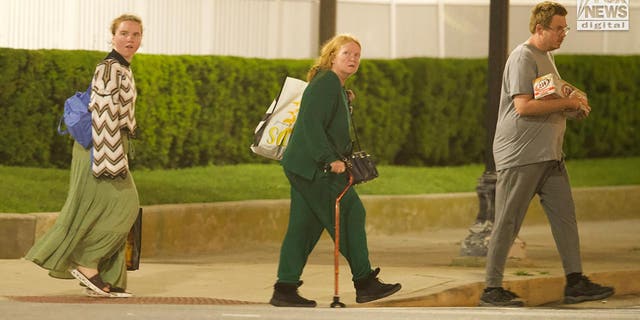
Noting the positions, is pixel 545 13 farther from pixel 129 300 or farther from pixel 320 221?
pixel 129 300

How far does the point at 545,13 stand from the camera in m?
10.2

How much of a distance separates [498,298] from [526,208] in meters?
0.60

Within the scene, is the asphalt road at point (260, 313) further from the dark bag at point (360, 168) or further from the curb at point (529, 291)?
the dark bag at point (360, 168)

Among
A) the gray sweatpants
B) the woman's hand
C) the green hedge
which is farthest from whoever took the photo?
the green hedge

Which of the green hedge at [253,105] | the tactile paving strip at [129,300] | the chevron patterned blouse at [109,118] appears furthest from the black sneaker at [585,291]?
the green hedge at [253,105]

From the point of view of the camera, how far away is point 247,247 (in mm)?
14227

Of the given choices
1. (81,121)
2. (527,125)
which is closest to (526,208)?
(527,125)

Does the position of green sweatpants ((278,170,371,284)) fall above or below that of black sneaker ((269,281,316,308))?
above

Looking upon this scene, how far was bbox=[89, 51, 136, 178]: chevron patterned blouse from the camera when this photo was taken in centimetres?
993

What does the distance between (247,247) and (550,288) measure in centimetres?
363

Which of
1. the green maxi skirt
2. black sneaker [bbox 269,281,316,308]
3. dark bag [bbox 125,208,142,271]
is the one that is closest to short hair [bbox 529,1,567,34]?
black sneaker [bbox 269,281,316,308]

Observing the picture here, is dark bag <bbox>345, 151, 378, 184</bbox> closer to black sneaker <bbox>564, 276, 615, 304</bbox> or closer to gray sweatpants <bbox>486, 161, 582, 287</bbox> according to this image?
gray sweatpants <bbox>486, 161, 582, 287</bbox>

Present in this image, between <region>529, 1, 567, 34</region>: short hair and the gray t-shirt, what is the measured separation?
16 cm

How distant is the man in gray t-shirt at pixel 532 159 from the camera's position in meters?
10.0
